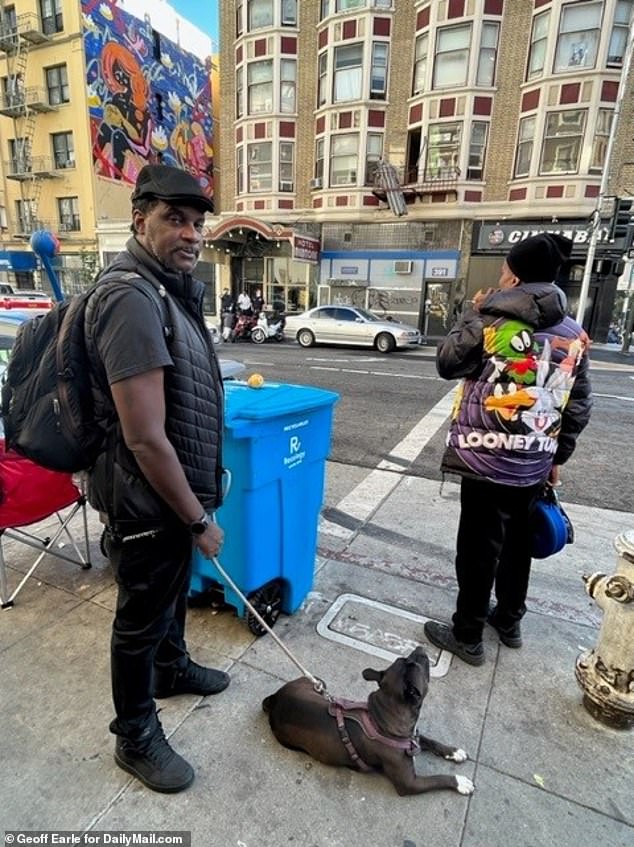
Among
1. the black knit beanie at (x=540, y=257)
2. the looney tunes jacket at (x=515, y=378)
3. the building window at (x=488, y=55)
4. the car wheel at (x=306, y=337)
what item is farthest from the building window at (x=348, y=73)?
the looney tunes jacket at (x=515, y=378)

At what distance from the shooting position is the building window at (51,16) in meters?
25.1

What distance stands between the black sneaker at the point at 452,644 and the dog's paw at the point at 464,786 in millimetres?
659

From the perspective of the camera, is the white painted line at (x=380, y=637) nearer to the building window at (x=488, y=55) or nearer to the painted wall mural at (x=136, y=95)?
the building window at (x=488, y=55)

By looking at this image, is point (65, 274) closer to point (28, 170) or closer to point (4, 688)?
point (28, 170)

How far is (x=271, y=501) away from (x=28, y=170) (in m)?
33.2

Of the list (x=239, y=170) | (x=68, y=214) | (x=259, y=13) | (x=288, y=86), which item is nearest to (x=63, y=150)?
(x=68, y=214)

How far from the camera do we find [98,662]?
7.51 ft

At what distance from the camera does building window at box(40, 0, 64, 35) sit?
25125 mm

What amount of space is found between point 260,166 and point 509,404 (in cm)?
2294

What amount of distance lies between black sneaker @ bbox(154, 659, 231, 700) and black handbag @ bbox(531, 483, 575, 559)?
158 cm

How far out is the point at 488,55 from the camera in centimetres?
1744

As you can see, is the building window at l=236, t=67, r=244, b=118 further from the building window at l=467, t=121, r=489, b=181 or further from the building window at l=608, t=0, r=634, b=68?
the building window at l=608, t=0, r=634, b=68

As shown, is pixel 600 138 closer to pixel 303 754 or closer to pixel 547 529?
pixel 547 529

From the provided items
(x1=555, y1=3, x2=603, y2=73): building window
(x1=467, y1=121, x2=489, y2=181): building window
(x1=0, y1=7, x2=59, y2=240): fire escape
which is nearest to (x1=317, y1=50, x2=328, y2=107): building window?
(x1=467, y1=121, x2=489, y2=181): building window
